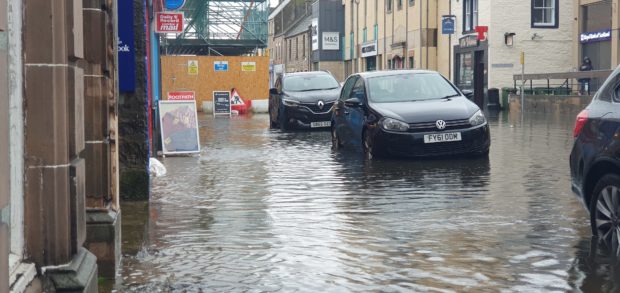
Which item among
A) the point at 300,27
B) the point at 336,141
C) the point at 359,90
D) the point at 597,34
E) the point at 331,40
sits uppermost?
the point at 300,27

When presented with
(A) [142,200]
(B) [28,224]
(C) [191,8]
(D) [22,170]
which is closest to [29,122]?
(D) [22,170]

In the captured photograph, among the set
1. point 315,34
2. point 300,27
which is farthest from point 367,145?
point 300,27

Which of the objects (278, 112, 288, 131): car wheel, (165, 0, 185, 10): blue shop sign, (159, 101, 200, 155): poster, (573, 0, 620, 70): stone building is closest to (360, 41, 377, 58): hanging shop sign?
(573, 0, 620, 70): stone building

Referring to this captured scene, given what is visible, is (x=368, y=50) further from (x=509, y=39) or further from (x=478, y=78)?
(x=509, y=39)

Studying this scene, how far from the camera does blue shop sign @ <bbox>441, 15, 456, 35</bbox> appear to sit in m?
43.6

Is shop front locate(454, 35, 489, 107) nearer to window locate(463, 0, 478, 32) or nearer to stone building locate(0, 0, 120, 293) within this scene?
window locate(463, 0, 478, 32)

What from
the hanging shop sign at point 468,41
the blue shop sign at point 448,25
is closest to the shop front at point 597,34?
the hanging shop sign at point 468,41

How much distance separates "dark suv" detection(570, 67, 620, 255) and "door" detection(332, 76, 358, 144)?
901cm

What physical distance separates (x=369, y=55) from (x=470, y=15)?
18.8 metres

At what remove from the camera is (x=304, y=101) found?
23766 mm

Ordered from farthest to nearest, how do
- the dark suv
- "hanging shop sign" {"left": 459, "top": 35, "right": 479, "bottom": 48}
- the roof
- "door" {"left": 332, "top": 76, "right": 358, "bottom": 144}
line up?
1. the roof
2. "hanging shop sign" {"left": 459, "top": 35, "right": 479, "bottom": 48}
3. "door" {"left": 332, "top": 76, "right": 358, "bottom": 144}
4. the dark suv

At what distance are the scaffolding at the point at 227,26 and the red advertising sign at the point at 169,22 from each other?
23635 millimetres

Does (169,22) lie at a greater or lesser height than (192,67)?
greater

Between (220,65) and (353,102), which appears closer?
(353,102)
